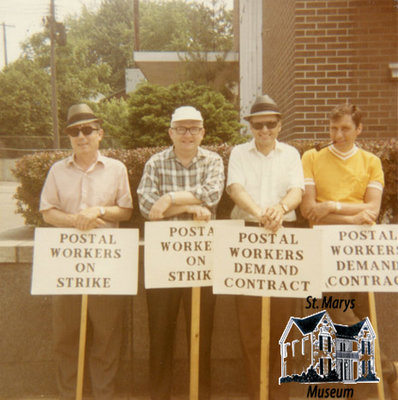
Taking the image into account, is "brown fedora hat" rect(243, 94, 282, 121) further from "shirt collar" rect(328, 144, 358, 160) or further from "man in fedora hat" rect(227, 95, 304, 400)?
"shirt collar" rect(328, 144, 358, 160)

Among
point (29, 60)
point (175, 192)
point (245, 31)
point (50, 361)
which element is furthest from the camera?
point (29, 60)

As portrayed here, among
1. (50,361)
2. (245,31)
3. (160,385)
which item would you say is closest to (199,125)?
(160,385)

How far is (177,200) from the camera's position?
10.3ft

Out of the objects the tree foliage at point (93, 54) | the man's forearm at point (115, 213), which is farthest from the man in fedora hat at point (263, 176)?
the tree foliage at point (93, 54)

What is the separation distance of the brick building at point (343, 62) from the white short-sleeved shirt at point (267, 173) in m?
2.95

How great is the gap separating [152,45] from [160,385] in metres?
42.7

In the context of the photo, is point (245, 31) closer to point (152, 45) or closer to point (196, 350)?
point (196, 350)

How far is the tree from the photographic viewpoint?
7281mm

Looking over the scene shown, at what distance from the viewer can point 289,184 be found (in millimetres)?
3195

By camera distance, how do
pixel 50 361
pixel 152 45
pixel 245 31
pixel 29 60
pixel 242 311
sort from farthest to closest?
pixel 152 45, pixel 29 60, pixel 245 31, pixel 50 361, pixel 242 311

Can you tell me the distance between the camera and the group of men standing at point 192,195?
319cm

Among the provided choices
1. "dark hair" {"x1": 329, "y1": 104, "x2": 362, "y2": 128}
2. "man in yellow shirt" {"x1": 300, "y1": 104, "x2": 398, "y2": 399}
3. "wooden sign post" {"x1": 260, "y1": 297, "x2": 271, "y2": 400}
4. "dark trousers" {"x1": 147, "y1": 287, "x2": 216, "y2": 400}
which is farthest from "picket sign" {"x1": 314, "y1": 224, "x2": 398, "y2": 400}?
"dark trousers" {"x1": 147, "y1": 287, "x2": 216, "y2": 400}

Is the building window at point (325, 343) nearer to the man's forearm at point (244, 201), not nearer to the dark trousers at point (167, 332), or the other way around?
the dark trousers at point (167, 332)

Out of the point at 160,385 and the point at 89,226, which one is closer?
the point at 89,226
